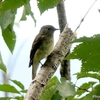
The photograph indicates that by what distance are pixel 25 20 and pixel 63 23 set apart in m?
0.25

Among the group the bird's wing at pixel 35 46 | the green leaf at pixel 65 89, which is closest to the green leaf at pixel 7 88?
the green leaf at pixel 65 89

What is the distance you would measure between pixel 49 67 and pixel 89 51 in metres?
0.48

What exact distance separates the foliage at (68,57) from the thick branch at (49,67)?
0.15 ft

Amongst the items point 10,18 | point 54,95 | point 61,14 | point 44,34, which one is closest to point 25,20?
point 61,14

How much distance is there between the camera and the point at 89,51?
1085 millimetres

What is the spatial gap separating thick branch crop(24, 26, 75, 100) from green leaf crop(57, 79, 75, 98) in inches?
3.5

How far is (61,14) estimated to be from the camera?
1.94 m

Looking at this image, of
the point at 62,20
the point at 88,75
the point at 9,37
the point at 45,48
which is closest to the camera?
the point at 88,75

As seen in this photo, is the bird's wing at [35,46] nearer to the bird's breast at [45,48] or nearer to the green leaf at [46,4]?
the bird's breast at [45,48]

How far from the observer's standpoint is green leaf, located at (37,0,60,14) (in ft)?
3.92

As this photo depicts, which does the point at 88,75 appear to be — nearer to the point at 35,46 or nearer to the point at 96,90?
Answer: the point at 96,90

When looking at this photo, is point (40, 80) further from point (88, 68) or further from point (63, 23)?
point (63, 23)

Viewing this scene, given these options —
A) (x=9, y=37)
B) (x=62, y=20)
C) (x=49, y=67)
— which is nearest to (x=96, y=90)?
(x=49, y=67)

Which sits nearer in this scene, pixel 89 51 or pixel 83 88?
pixel 89 51
